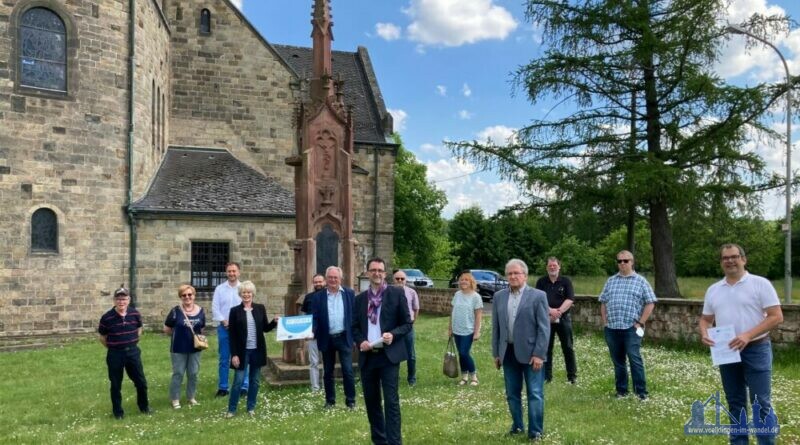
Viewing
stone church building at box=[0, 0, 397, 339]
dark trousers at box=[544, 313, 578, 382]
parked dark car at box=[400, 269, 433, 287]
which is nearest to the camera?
dark trousers at box=[544, 313, 578, 382]

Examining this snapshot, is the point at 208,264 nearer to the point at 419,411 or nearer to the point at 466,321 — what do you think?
the point at 466,321

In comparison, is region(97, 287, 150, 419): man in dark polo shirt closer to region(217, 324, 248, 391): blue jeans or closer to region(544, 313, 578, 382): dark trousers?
region(217, 324, 248, 391): blue jeans

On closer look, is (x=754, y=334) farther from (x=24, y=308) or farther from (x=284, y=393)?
(x=24, y=308)

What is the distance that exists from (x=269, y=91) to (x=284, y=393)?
16.6m

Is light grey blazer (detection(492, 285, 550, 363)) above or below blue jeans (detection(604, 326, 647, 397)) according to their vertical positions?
above

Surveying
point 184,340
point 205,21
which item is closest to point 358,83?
point 205,21

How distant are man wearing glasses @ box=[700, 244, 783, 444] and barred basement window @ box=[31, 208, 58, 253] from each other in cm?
1592

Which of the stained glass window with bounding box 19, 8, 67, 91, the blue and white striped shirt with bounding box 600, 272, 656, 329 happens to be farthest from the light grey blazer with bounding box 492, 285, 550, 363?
the stained glass window with bounding box 19, 8, 67, 91

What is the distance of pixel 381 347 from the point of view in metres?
6.23

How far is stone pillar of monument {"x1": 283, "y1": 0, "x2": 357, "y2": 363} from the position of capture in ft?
35.6

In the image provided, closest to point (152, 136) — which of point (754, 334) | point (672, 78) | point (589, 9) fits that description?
point (589, 9)

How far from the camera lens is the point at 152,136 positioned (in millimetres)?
19906

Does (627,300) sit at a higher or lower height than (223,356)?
higher

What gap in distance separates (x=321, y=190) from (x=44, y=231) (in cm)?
958
